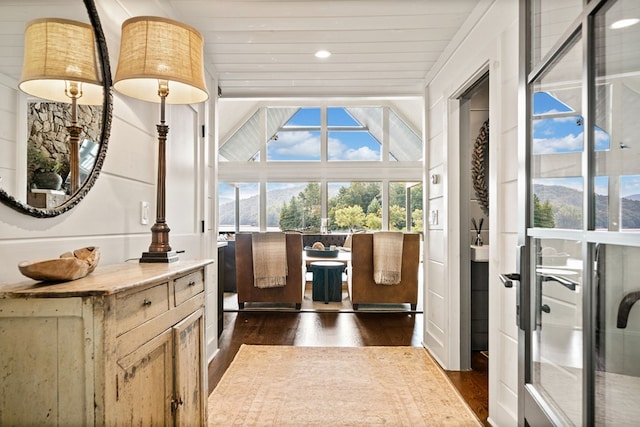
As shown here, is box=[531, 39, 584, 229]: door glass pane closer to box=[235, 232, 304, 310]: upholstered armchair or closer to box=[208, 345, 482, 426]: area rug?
box=[208, 345, 482, 426]: area rug

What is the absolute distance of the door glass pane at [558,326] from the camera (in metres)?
1.04

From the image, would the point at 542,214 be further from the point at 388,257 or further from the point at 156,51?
the point at 388,257

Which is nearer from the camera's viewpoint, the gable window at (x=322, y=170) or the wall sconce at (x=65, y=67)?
the wall sconce at (x=65, y=67)

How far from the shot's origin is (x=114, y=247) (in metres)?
1.80

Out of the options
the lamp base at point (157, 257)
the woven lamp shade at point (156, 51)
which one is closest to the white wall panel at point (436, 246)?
the lamp base at point (157, 257)

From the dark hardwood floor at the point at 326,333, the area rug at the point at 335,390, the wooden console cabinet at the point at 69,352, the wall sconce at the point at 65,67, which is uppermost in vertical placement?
the wall sconce at the point at 65,67

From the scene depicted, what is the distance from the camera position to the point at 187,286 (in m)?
1.63

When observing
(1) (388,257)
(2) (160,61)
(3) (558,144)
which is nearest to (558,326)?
(3) (558,144)

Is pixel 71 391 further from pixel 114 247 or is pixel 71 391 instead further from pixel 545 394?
pixel 545 394

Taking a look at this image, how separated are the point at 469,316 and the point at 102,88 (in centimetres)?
279

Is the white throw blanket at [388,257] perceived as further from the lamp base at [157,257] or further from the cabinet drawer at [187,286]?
the lamp base at [157,257]

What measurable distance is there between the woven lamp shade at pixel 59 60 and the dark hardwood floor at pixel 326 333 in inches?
80.0

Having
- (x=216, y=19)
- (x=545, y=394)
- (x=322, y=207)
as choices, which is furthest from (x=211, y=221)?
(x=322, y=207)

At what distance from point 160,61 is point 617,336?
1.66m
